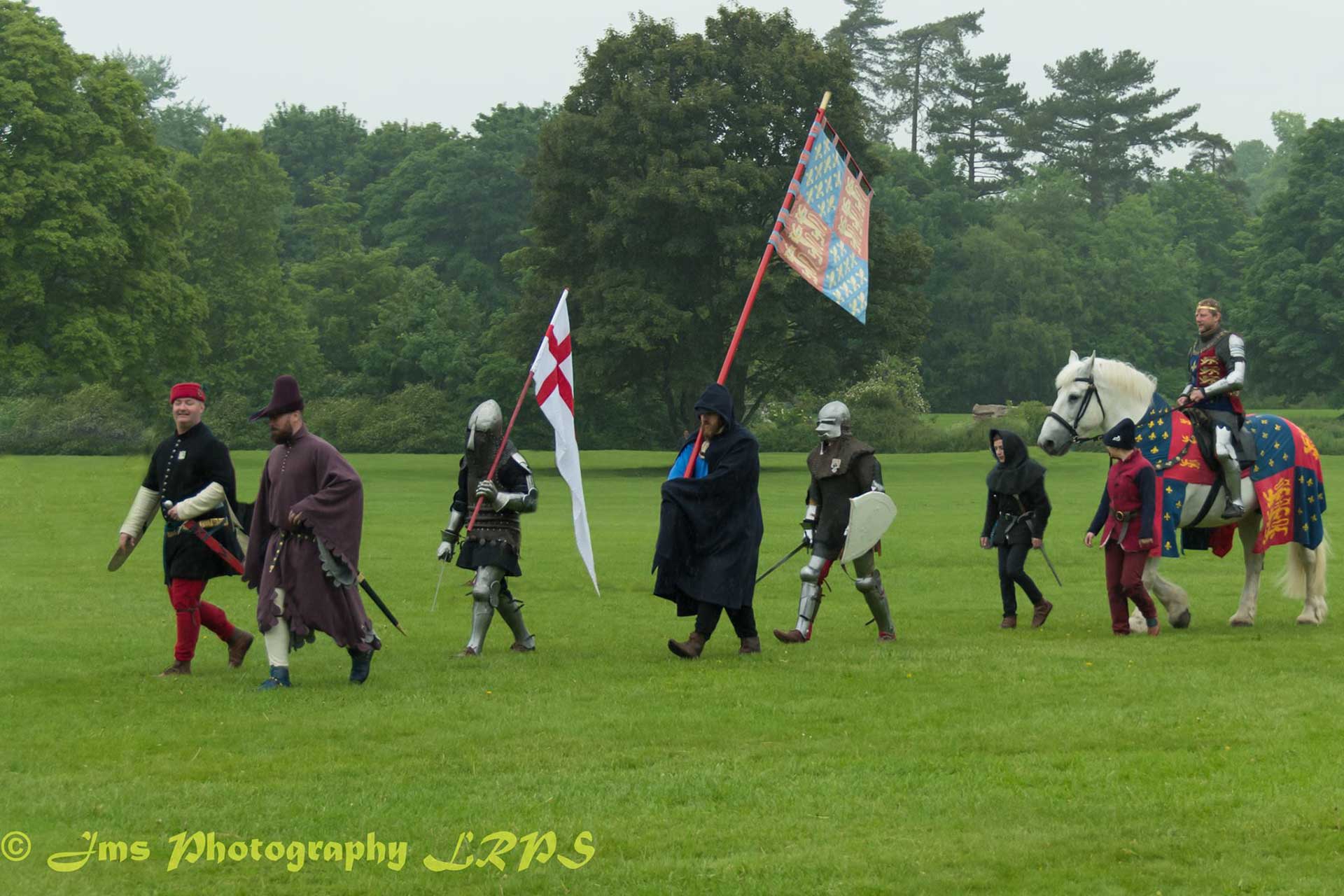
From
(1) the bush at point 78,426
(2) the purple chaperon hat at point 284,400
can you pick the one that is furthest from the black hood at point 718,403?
(1) the bush at point 78,426

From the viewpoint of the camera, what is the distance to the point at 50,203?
46469mm

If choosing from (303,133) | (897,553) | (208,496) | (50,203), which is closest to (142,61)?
(303,133)

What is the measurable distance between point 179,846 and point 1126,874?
12.6ft

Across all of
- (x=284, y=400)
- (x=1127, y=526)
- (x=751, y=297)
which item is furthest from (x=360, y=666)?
(x=1127, y=526)

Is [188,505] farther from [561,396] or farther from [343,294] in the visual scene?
[343,294]

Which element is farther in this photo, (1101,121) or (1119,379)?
(1101,121)

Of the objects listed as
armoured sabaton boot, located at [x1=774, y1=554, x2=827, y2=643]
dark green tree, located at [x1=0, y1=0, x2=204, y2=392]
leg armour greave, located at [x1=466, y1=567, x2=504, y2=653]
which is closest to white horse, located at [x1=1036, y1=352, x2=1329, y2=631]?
armoured sabaton boot, located at [x1=774, y1=554, x2=827, y2=643]

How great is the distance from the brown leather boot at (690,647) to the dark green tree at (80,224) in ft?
121

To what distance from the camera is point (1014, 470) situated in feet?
49.7

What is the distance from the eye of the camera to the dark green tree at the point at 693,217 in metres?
49.3

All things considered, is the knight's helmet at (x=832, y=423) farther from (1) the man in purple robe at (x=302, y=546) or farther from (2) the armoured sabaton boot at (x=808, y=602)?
(1) the man in purple robe at (x=302, y=546)

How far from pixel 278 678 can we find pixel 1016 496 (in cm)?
685

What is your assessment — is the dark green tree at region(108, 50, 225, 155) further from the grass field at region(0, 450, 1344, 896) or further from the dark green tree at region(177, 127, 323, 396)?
the grass field at region(0, 450, 1344, 896)

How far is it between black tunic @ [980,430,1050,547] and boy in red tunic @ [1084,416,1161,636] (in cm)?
74
